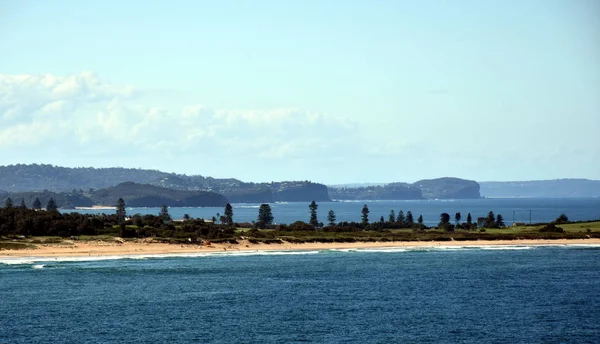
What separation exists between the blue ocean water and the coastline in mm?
8075

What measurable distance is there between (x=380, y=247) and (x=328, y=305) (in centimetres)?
6601

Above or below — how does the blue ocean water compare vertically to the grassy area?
below

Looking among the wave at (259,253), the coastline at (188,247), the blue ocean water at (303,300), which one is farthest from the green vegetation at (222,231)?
the blue ocean water at (303,300)

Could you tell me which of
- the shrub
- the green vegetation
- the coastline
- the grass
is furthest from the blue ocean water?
the shrub

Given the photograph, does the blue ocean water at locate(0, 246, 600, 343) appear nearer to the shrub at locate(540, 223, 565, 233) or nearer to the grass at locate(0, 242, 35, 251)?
the grass at locate(0, 242, 35, 251)

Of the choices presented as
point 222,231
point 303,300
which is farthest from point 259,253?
point 303,300

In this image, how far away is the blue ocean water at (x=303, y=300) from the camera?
2302 inches

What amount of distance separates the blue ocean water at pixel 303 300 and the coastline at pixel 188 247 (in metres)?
8.08

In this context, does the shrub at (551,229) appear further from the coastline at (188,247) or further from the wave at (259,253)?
the wave at (259,253)

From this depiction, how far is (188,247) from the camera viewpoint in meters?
130

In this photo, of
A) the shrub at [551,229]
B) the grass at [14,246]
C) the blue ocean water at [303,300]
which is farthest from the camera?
the shrub at [551,229]

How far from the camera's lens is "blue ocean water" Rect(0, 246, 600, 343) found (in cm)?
5847

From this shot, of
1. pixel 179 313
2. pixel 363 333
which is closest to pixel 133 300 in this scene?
pixel 179 313

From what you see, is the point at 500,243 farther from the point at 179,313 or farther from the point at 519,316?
the point at 179,313
